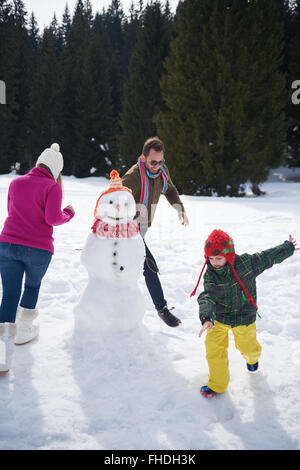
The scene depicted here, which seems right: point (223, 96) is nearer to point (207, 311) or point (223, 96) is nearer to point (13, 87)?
point (207, 311)

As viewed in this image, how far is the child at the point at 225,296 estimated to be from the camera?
100.0 inches

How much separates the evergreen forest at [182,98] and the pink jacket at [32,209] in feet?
37.6

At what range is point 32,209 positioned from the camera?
2.75 m

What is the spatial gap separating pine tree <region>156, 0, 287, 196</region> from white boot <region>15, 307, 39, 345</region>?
11.5 meters

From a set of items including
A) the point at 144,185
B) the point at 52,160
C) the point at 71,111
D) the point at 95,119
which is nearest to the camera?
the point at 52,160

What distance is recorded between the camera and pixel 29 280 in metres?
2.94

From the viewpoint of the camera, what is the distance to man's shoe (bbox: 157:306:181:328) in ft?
12.1

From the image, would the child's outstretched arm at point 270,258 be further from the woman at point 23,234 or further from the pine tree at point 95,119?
the pine tree at point 95,119

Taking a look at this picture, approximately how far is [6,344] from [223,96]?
1250 cm

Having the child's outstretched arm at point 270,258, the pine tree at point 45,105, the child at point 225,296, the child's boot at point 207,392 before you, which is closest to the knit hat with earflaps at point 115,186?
the child at point 225,296

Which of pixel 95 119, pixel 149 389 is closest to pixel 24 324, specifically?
pixel 149 389

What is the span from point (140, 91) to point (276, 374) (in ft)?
63.5

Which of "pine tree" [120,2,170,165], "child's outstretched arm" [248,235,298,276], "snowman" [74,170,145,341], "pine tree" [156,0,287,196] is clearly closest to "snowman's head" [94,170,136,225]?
"snowman" [74,170,145,341]

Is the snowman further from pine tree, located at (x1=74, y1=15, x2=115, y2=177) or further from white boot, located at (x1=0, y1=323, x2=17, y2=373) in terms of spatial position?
pine tree, located at (x1=74, y1=15, x2=115, y2=177)
